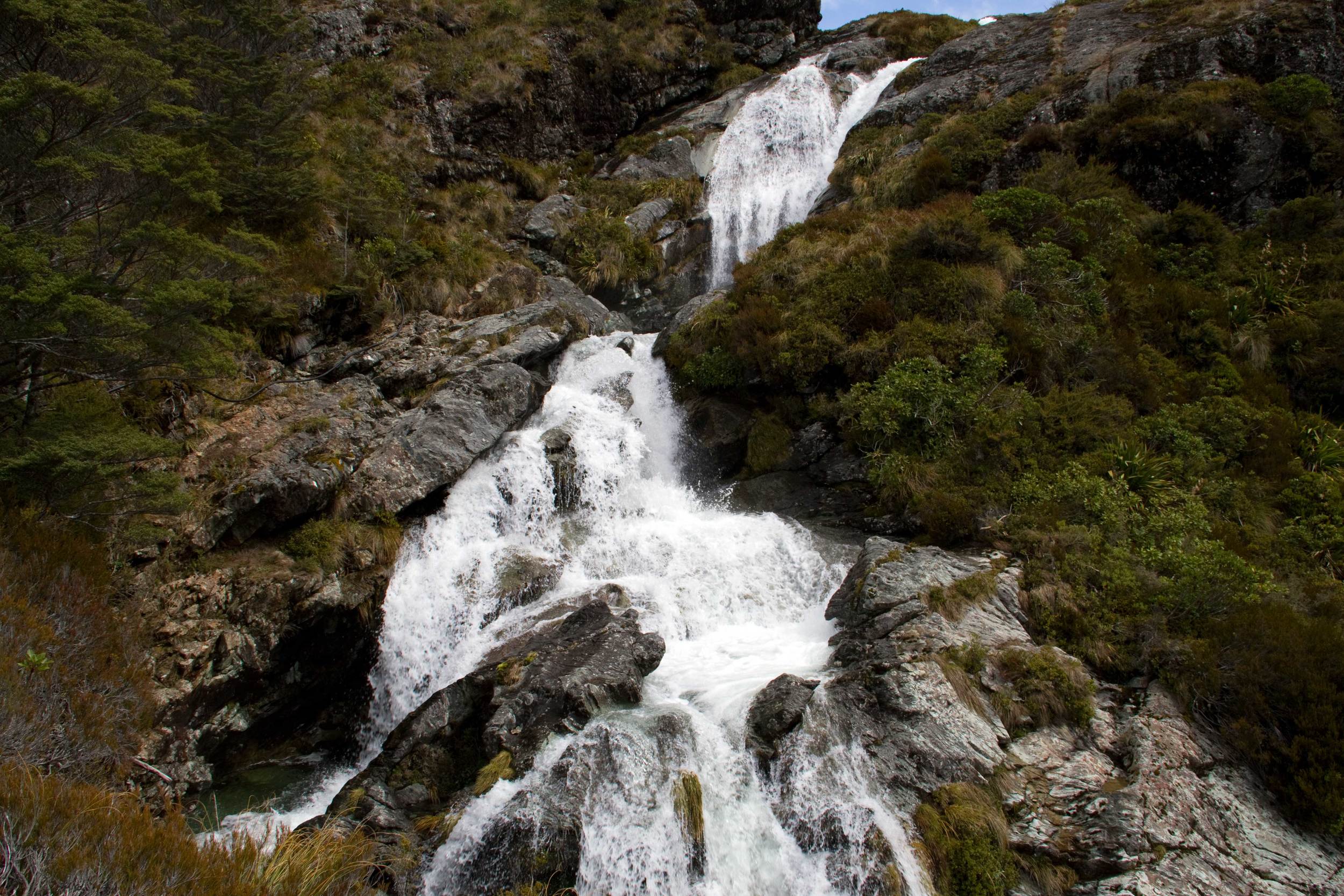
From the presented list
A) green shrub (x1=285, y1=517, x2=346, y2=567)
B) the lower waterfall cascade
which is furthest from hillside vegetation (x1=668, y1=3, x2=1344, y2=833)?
green shrub (x1=285, y1=517, x2=346, y2=567)

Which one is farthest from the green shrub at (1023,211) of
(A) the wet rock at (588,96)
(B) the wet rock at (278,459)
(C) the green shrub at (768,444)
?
(A) the wet rock at (588,96)

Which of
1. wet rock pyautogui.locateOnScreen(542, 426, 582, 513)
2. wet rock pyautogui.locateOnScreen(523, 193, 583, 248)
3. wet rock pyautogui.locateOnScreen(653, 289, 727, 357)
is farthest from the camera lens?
wet rock pyautogui.locateOnScreen(523, 193, 583, 248)

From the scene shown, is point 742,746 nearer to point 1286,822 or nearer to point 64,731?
point 1286,822

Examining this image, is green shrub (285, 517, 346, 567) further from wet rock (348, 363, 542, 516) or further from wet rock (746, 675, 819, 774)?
wet rock (746, 675, 819, 774)

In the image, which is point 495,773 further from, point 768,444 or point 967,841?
point 768,444

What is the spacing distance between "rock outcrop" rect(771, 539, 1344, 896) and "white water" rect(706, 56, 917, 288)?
584 inches

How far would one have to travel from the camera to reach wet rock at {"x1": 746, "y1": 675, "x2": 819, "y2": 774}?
6.57m

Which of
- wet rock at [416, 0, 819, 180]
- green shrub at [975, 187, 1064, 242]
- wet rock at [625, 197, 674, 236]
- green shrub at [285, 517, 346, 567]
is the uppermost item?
wet rock at [416, 0, 819, 180]

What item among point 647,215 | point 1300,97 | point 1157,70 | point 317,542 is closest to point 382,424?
point 317,542

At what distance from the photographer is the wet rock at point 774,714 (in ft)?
21.5

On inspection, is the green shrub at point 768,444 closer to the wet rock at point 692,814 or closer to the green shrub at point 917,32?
the wet rock at point 692,814

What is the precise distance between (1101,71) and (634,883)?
21486mm

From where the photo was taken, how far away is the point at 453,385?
12781 mm

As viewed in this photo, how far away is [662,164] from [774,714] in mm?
21276
